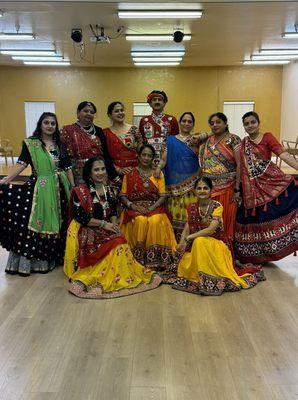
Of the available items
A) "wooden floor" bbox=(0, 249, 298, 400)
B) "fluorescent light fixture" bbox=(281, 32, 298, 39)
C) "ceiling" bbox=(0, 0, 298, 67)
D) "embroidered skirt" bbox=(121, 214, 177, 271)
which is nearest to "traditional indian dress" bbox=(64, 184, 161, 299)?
"wooden floor" bbox=(0, 249, 298, 400)

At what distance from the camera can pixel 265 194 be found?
344 centimetres

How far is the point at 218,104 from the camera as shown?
11.8 m

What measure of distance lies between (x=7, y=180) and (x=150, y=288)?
156 centimetres

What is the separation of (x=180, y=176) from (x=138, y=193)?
0.43 meters

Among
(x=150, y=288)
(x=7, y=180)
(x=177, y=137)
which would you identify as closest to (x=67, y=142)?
(x=7, y=180)

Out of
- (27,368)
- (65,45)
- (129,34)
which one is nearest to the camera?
(27,368)

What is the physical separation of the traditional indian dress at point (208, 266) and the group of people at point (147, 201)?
1cm

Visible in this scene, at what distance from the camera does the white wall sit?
35.3 ft

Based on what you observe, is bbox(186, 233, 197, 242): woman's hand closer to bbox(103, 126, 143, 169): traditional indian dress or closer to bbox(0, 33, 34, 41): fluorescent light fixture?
bbox(103, 126, 143, 169): traditional indian dress

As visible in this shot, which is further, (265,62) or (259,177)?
(265,62)

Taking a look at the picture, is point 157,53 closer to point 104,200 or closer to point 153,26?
point 153,26

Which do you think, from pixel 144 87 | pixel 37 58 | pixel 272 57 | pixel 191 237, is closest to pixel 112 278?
pixel 191 237

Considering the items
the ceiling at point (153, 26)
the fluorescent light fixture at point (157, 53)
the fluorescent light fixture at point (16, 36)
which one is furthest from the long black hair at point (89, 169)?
the fluorescent light fixture at point (157, 53)

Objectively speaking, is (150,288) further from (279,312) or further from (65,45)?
(65,45)
